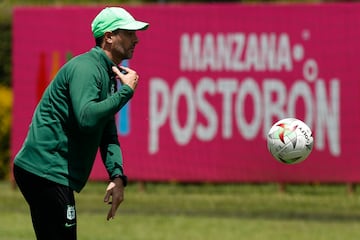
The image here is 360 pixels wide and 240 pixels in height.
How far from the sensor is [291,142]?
27.7 ft

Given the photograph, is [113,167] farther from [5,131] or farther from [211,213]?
[5,131]

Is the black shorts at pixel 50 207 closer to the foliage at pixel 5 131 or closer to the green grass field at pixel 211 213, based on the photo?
the green grass field at pixel 211 213

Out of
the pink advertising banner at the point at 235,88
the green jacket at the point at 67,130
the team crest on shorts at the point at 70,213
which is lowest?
the pink advertising banner at the point at 235,88

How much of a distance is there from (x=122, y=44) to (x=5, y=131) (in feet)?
40.1

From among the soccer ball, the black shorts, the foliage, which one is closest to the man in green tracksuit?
the black shorts

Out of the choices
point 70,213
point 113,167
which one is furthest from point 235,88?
point 70,213

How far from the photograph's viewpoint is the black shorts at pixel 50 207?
7.06 meters

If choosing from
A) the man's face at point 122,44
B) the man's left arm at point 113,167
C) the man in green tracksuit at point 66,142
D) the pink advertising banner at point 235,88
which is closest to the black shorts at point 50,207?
the man in green tracksuit at point 66,142

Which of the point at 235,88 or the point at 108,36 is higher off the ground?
the point at 108,36

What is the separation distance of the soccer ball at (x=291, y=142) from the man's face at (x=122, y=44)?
1822 mm

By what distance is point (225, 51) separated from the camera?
16953mm

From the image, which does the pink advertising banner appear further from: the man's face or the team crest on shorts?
the team crest on shorts

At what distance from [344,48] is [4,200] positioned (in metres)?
5.69

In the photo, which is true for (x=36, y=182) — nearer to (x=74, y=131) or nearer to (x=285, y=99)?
(x=74, y=131)
